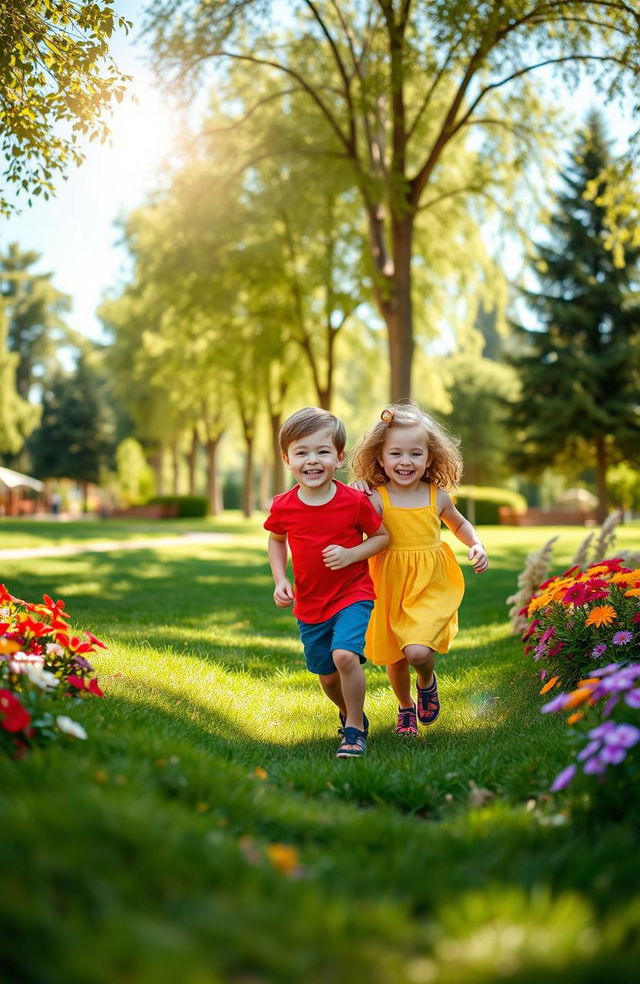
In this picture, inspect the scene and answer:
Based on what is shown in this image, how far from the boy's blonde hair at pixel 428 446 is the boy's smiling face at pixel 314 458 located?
41 cm

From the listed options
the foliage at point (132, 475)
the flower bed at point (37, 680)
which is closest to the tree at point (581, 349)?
the foliage at point (132, 475)

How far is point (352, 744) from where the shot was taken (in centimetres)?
378

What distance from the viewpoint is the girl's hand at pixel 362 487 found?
4414 mm

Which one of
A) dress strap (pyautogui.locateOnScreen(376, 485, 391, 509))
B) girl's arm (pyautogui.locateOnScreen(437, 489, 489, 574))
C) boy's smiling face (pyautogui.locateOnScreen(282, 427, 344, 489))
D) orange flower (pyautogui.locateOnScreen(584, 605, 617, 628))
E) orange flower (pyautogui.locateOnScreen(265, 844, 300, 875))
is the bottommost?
orange flower (pyautogui.locateOnScreen(265, 844, 300, 875))

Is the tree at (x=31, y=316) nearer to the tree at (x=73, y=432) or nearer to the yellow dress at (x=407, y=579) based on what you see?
the tree at (x=73, y=432)

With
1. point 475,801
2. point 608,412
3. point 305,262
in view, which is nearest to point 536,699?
point 475,801

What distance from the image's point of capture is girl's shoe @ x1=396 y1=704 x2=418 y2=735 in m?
4.29

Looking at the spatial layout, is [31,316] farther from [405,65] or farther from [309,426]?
[309,426]

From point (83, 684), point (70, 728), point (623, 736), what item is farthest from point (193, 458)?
point (623, 736)

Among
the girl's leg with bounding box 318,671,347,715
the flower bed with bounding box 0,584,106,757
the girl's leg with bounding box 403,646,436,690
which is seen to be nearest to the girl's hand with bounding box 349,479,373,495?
the girl's leg with bounding box 403,646,436,690

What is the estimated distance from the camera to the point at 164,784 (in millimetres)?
2531

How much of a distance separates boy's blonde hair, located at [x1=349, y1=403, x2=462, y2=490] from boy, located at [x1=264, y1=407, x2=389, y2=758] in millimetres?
332

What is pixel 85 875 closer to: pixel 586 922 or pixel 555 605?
pixel 586 922

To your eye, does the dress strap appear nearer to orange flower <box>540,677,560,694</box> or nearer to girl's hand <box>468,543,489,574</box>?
girl's hand <box>468,543,489,574</box>
